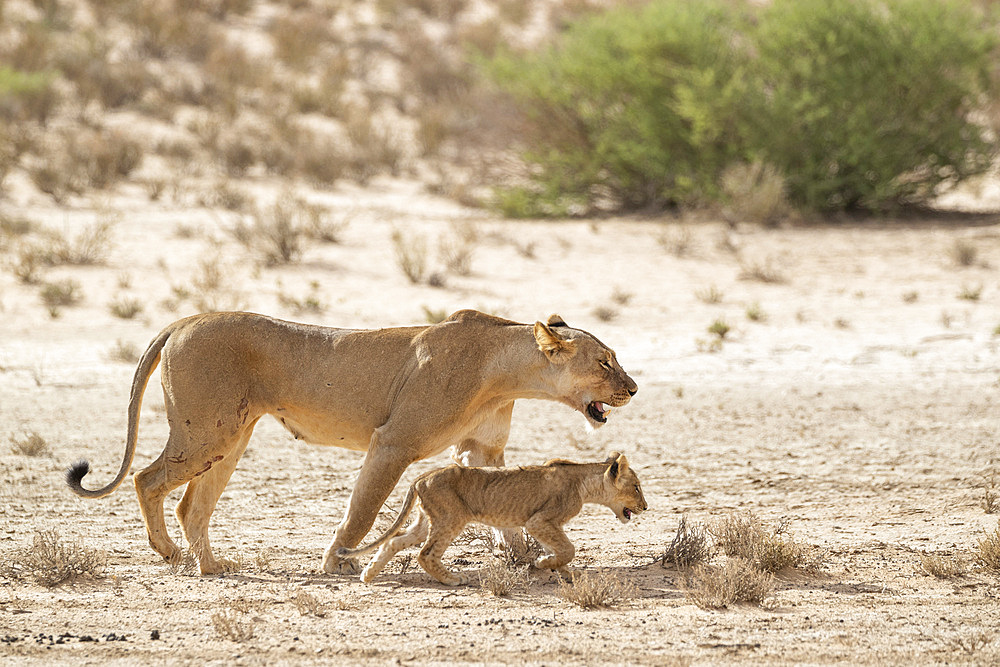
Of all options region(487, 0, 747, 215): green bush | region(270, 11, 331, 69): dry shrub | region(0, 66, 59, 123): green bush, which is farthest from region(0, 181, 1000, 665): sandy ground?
region(270, 11, 331, 69): dry shrub

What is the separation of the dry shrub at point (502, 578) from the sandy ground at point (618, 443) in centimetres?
7

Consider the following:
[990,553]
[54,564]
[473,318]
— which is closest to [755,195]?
[990,553]

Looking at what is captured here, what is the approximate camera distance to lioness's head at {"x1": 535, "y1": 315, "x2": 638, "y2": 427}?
6.47 m

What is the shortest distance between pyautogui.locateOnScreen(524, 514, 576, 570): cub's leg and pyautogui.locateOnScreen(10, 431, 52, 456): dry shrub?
4.89m

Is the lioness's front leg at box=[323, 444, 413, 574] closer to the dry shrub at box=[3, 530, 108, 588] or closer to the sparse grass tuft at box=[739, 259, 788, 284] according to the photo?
the dry shrub at box=[3, 530, 108, 588]

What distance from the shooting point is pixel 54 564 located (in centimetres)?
649

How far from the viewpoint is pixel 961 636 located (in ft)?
19.0

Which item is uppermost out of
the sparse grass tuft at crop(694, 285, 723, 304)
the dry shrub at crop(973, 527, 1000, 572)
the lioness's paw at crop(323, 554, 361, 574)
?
the sparse grass tuft at crop(694, 285, 723, 304)

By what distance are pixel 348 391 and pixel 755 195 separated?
14.0 meters

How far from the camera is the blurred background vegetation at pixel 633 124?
20.4m

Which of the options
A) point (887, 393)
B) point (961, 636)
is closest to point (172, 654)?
point (961, 636)

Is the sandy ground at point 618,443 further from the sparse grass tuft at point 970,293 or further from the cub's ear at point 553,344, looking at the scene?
the cub's ear at point 553,344

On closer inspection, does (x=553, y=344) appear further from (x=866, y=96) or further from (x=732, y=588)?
(x=866, y=96)

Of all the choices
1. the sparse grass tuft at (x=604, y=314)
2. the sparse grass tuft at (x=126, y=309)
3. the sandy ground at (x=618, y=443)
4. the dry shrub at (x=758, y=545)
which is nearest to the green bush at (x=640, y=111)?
the sandy ground at (x=618, y=443)
